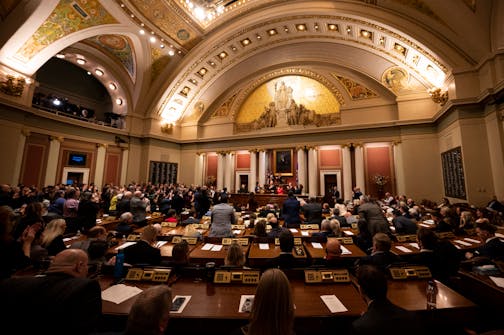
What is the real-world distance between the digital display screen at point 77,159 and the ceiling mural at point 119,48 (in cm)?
529

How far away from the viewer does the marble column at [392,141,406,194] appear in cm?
1046

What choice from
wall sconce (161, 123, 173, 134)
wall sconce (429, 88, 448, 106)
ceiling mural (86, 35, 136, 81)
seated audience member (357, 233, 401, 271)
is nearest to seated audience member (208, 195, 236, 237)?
seated audience member (357, 233, 401, 271)

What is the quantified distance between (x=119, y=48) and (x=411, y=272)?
14.7 m

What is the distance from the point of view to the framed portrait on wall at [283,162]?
1314cm

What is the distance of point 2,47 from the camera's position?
7.48 m

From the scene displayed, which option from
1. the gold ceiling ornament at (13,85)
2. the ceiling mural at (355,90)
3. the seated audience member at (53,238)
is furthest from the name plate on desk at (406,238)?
the gold ceiling ornament at (13,85)

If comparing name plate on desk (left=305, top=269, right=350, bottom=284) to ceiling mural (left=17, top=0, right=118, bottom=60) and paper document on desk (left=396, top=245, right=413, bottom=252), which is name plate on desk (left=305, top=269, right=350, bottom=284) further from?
ceiling mural (left=17, top=0, right=118, bottom=60)

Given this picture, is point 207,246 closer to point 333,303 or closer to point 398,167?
point 333,303

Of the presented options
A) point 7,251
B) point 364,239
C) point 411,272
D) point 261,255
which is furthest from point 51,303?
point 364,239

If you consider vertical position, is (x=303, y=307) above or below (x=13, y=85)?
below

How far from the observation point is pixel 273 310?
1146 millimetres

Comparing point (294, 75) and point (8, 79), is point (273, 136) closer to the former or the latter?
point (294, 75)

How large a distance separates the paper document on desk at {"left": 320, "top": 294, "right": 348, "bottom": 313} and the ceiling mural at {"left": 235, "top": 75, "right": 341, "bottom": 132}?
38.3 ft

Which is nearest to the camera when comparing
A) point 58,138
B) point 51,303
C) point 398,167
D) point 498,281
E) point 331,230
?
point 51,303
